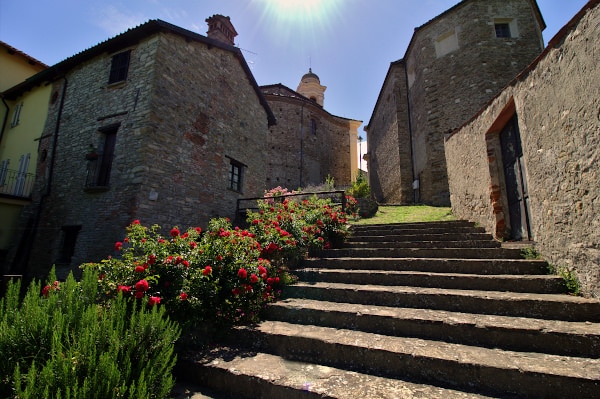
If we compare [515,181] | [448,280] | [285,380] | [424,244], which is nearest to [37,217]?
[285,380]

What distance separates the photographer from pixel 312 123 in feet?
77.0

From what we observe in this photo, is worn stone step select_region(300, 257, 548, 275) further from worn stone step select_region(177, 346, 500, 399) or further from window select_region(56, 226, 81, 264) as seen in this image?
window select_region(56, 226, 81, 264)

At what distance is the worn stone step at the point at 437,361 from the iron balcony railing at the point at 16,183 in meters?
12.4

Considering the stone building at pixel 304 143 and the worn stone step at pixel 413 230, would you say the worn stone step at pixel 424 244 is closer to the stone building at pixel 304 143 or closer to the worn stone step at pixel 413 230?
the worn stone step at pixel 413 230

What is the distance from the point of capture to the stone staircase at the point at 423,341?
2230mm

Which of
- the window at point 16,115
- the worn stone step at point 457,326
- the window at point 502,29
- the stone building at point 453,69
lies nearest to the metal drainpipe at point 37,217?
the window at point 16,115

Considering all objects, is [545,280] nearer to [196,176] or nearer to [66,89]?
[196,176]

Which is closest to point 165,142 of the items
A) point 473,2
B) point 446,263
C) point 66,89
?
point 66,89

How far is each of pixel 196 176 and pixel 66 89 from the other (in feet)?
21.4

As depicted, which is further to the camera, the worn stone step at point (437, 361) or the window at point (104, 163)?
the window at point (104, 163)

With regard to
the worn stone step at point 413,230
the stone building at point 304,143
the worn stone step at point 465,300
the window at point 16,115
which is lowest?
the worn stone step at point 465,300

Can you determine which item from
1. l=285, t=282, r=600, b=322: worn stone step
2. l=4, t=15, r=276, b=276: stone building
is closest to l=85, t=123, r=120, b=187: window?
l=4, t=15, r=276, b=276: stone building

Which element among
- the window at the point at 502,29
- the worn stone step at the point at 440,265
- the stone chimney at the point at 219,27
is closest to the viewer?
the worn stone step at the point at 440,265

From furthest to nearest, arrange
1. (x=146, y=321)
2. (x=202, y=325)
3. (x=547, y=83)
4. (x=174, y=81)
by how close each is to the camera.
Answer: (x=174, y=81), (x=547, y=83), (x=202, y=325), (x=146, y=321)
